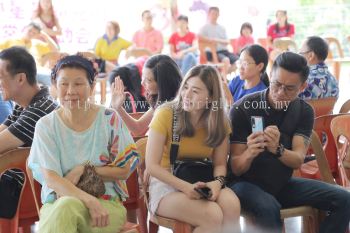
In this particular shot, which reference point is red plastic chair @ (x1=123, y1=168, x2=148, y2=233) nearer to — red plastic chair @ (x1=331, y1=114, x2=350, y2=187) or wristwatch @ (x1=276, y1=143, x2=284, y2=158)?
wristwatch @ (x1=276, y1=143, x2=284, y2=158)

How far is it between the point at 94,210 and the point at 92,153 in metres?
0.24

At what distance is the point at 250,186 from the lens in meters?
2.28

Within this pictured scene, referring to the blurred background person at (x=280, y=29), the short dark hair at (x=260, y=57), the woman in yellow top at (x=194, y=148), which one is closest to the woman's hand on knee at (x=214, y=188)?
the woman in yellow top at (x=194, y=148)

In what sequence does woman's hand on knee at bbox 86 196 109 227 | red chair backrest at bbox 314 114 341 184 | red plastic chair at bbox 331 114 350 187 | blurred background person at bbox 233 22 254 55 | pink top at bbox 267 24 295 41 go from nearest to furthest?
woman's hand on knee at bbox 86 196 109 227 < red plastic chair at bbox 331 114 350 187 < red chair backrest at bbox 314 114 341 184 < blurred background person at bbox 233 22 254 55 < pink top at bbox 267 24 295 41

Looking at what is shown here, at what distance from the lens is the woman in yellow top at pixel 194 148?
6.91ft

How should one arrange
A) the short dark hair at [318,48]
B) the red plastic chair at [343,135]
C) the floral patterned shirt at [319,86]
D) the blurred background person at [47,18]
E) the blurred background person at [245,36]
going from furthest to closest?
the blurred background person at [245,36] → the blurred background person at [47,18] → the short dark hair at [318,48] → the floral patterned shirt at [319,86] → the red plastic chair at [343,135]

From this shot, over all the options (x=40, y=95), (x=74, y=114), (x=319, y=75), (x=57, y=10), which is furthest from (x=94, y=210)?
(x=57, y=10)

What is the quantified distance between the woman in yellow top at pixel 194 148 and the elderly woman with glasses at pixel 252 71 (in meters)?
1.32

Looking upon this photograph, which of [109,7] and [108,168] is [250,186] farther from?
[109,7]

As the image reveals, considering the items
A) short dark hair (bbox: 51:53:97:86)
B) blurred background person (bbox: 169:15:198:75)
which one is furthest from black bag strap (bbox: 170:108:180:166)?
blurred background person (bbox: 169:15:198:75)

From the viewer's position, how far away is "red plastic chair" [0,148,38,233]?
6.70ft

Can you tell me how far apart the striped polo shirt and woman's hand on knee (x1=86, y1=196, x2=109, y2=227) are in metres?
0.48

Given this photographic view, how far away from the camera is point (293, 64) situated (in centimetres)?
236

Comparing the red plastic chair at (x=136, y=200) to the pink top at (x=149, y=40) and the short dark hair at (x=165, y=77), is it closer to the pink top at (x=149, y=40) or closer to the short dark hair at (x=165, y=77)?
the short dark hair at (x=165, y=77)
